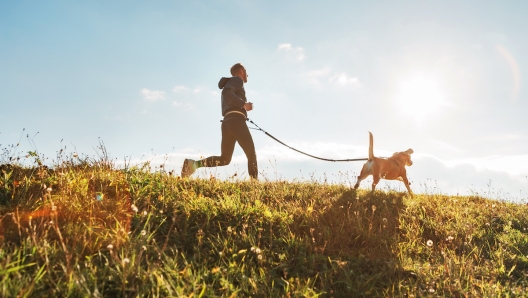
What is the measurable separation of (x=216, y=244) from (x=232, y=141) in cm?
437

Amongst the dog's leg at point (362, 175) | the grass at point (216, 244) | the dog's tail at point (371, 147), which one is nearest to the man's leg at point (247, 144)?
the grass at point (216, 244)

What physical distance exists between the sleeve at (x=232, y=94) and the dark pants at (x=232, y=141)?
28 centimetres

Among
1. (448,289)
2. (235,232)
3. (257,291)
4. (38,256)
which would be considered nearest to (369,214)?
(448,289)

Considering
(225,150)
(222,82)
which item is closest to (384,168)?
Answer: (225,150)

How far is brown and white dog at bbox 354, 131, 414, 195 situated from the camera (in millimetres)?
8094

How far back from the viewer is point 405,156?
9.02 meters

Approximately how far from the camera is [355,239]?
4668 mm

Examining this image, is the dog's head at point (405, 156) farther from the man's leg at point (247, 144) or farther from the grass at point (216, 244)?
the man's leg at point (247, 144)

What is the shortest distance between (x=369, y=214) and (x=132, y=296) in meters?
4.20

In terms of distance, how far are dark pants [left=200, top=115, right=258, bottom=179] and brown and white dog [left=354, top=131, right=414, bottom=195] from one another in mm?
2528

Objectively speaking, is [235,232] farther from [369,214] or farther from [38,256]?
[369,214]

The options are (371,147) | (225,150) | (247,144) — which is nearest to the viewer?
(247,144)

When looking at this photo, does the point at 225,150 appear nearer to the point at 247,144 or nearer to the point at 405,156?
the point at 247,144

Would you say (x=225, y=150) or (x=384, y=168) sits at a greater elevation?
(x=225, y=150)
